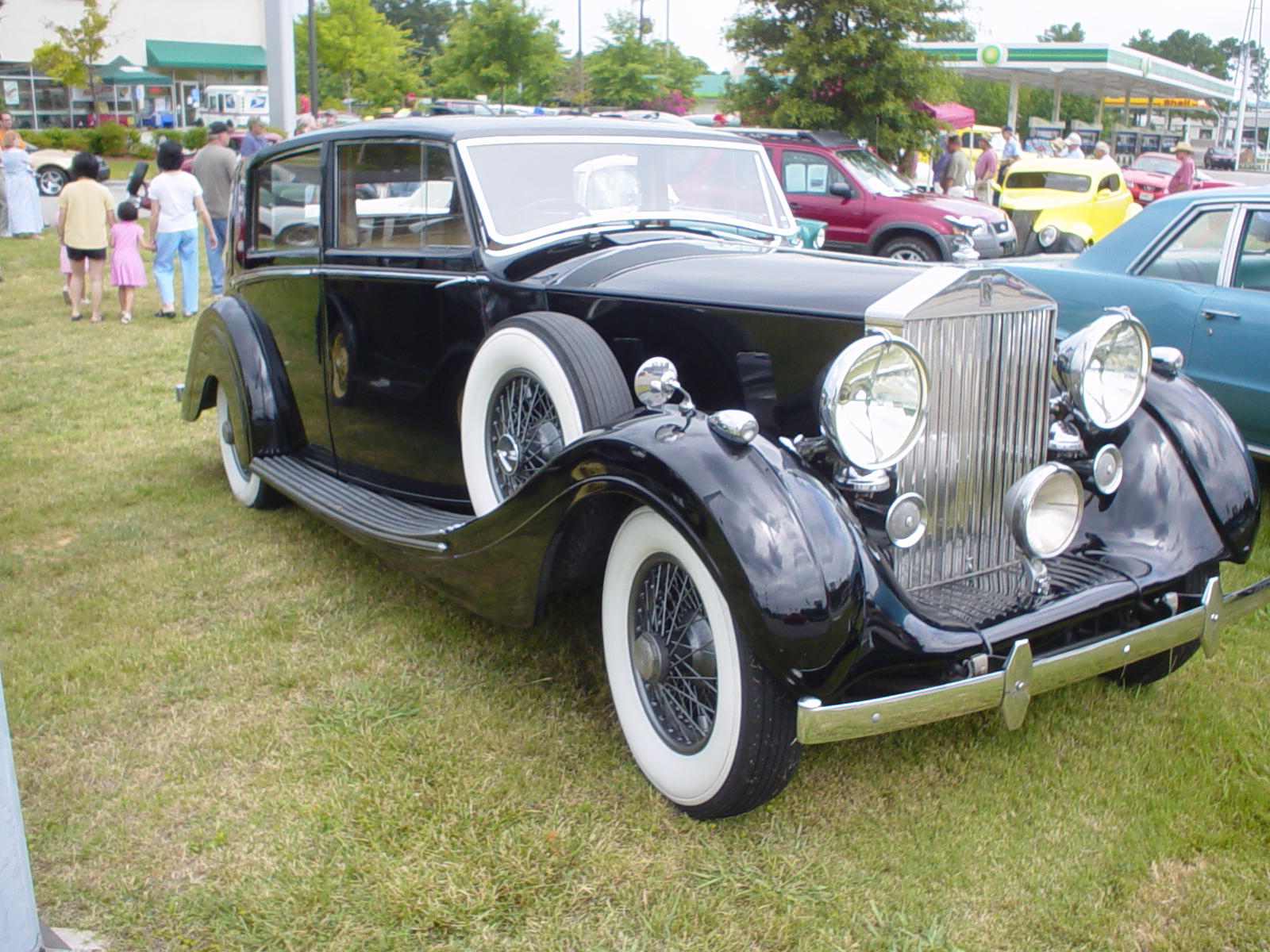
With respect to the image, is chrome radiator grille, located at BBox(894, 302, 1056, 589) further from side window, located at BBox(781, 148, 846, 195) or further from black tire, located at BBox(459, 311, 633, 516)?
side window, located at BBox(781, 148, 846, 195)

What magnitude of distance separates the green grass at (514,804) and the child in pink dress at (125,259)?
252 inches

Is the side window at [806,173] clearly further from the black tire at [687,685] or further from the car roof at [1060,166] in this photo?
the black tire at [687,685]

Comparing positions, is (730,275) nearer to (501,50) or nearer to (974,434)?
(974,434)

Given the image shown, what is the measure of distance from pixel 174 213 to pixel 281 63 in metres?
4.44

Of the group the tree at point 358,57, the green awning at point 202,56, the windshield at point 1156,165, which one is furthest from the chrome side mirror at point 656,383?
the green awning at point 202,56

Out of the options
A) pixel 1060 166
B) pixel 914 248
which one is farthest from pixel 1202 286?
pixel 1060 166

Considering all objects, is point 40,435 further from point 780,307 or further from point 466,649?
point 780,307

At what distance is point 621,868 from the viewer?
2396 millimetres

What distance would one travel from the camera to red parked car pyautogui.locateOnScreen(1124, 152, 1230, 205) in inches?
753

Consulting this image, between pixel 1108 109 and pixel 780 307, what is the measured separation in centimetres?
7601

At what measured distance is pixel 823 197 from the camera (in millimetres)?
12242

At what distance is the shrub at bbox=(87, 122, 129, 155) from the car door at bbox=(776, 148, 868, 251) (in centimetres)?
2321

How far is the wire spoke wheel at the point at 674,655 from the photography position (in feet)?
8.29

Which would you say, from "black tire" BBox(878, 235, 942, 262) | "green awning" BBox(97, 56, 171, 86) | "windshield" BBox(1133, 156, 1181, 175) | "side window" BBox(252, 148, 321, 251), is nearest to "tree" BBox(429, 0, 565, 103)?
"windshield" BBox(1133, 156, 1181, 175)
